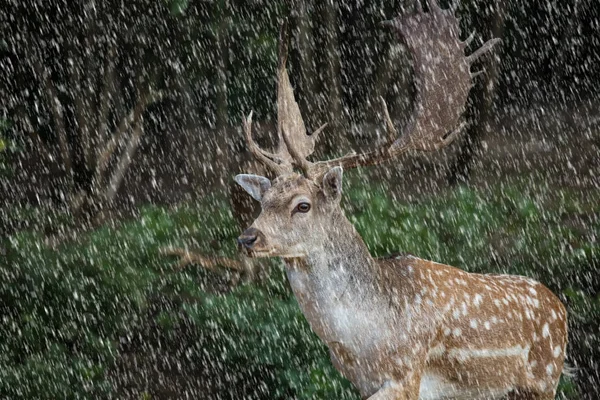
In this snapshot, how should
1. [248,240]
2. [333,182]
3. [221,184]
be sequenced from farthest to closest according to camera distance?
[221,184], [333,182], [248,240]

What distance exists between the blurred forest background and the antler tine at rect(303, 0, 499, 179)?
2.00 metres

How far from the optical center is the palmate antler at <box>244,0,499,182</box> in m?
4.88

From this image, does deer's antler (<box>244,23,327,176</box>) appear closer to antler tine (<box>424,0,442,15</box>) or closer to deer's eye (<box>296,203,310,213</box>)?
deer's eye (<box>296,203,310,213</box>)

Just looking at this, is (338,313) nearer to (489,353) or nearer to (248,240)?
(248,240)

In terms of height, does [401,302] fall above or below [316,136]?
below

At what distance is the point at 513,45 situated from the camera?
16109 mm

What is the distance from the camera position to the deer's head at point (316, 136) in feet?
14.2

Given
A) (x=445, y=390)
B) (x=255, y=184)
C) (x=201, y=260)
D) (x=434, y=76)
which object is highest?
(x=434, y=76)

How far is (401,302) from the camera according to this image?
14.7ft

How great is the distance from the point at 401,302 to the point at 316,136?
1095mm

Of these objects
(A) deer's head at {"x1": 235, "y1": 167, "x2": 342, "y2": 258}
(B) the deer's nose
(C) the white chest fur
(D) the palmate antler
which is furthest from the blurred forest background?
(B) the deer's nose

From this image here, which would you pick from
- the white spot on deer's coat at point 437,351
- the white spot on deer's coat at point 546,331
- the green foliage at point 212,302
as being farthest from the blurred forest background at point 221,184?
the white spot on deer's coat at point 437,351

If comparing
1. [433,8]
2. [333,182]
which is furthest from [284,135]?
[433,8]

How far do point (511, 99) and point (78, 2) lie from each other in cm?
842
